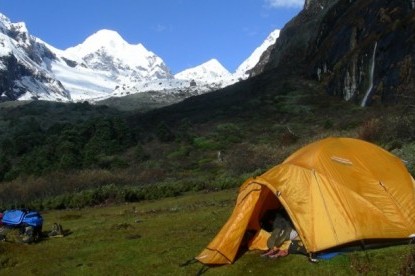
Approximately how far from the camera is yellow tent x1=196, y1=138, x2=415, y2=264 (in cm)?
1554

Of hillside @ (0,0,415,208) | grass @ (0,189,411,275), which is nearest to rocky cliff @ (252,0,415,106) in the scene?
hillside @ (0,0,415,208)

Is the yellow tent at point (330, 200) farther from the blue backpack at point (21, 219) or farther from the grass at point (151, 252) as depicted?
the blue backpack at point (21, 219)

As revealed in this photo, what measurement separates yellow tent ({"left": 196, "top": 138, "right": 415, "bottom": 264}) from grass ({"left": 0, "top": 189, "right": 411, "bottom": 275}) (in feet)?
1.72

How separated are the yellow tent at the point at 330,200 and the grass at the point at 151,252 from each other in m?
0.52

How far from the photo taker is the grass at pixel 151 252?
48.6 feet

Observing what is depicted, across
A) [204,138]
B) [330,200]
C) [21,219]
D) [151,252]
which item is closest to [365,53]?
[204,138]

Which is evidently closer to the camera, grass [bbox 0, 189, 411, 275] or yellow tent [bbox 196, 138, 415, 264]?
grass [bbox 0, 189, 411, 275]

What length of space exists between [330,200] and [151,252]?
252 inches

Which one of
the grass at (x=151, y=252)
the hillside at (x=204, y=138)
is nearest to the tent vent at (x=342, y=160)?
the grass at (x=151, y=252)

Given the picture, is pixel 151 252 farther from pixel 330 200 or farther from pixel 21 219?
pixel 330 200

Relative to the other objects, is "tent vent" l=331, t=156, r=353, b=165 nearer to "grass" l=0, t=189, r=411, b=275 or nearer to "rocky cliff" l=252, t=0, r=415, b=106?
"grass" l=0, t=189, r=411, b=275

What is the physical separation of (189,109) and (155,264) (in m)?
81.4

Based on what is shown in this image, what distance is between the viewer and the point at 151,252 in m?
19.1

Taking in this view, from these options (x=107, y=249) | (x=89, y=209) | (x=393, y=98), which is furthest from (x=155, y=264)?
(x=393, y=98)
